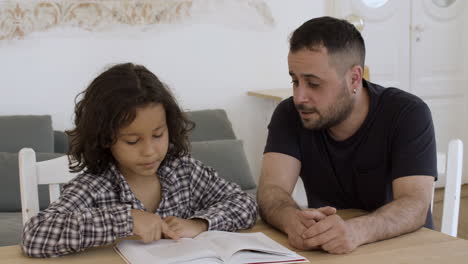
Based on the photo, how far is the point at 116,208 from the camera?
1.44m

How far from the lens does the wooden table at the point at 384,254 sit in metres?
1.36

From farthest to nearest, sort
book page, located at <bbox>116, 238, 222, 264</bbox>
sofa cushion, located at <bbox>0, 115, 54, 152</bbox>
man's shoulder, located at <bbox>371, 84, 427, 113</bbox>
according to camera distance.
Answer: sofa cushion, located at <bbox>0, 115, 54, 152</bbox> → man's shoulder, located at <bbox>371, 84, 427, 113</bbox> → book page, located at <bbox>116, 238, 222, 264</bbox>

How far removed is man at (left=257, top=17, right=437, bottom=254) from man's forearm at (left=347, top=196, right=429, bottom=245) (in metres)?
0.01

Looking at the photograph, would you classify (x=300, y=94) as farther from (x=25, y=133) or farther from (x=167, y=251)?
(x=25, y=133)

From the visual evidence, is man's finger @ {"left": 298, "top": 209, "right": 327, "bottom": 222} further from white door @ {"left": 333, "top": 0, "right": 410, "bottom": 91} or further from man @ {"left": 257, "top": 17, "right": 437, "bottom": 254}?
white door @ {"left": 333, "top": 0, "right": 410, "bottom": 91}

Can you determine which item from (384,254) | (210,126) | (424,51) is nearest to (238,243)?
(384,254)

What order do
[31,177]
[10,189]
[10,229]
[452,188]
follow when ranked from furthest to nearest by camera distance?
[10,189] < [10,229] < [452,188] < [31,177]

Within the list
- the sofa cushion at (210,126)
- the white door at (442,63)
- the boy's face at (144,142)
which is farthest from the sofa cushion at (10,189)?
the white door at (442,63)

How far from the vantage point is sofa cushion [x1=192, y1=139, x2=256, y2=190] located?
11.1ft

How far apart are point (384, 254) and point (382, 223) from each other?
0.43 ft

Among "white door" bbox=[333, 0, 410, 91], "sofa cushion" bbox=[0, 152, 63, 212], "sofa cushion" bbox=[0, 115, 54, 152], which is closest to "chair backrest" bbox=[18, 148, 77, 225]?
"sofa cushion" bbox=[0, 152, 63, 212]

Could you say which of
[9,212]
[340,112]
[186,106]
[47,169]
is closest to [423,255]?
[340,112]

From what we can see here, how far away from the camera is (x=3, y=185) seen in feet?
10.1

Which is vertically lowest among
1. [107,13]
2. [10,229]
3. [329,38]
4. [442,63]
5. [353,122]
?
[10,229]
